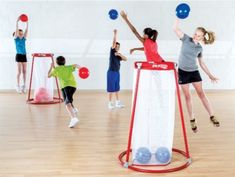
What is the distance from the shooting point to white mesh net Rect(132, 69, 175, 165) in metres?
3.46

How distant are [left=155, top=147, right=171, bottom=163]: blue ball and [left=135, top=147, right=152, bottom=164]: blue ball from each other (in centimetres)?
9

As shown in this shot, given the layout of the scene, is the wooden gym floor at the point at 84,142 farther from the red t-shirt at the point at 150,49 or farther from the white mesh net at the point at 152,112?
the red t-shirt at the point at 150,49

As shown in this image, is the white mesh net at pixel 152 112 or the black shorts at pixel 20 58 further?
the black shorts at pixel 20 58

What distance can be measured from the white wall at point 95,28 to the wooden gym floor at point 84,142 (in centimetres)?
178

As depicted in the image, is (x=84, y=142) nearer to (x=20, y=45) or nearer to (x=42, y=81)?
(x=42, y=81)

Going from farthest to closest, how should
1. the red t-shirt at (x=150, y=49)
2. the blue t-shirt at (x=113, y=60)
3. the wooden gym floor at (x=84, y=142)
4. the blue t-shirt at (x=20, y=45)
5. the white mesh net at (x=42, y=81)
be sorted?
the blue t-shirt at (x=20, y=45)
the white mesh net at (x=42, y=81)
the blue t-shirt at (x=113, y=60)
the red t-shirt at (x=150, y=49)
the wooden gym floor at (x=84, y=142)

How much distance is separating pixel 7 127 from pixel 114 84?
222 cm

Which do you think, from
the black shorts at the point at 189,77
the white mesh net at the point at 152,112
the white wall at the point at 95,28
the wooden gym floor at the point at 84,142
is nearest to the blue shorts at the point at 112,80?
the wooden gym floor at the point at 84,142

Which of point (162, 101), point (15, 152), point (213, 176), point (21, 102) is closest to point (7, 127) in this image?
point (15, 152)

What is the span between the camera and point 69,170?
335 centimetres

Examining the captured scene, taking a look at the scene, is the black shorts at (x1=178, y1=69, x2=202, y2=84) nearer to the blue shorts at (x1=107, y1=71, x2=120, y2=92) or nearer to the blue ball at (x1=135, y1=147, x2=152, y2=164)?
the blue ball at (x1=135, y1=147, x2=152, y2=164)

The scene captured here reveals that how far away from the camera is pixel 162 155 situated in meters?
3.47

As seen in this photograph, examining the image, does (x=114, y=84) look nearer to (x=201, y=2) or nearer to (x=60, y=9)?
(x=60, y=9)

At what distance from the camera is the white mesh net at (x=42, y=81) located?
22.4 feet
